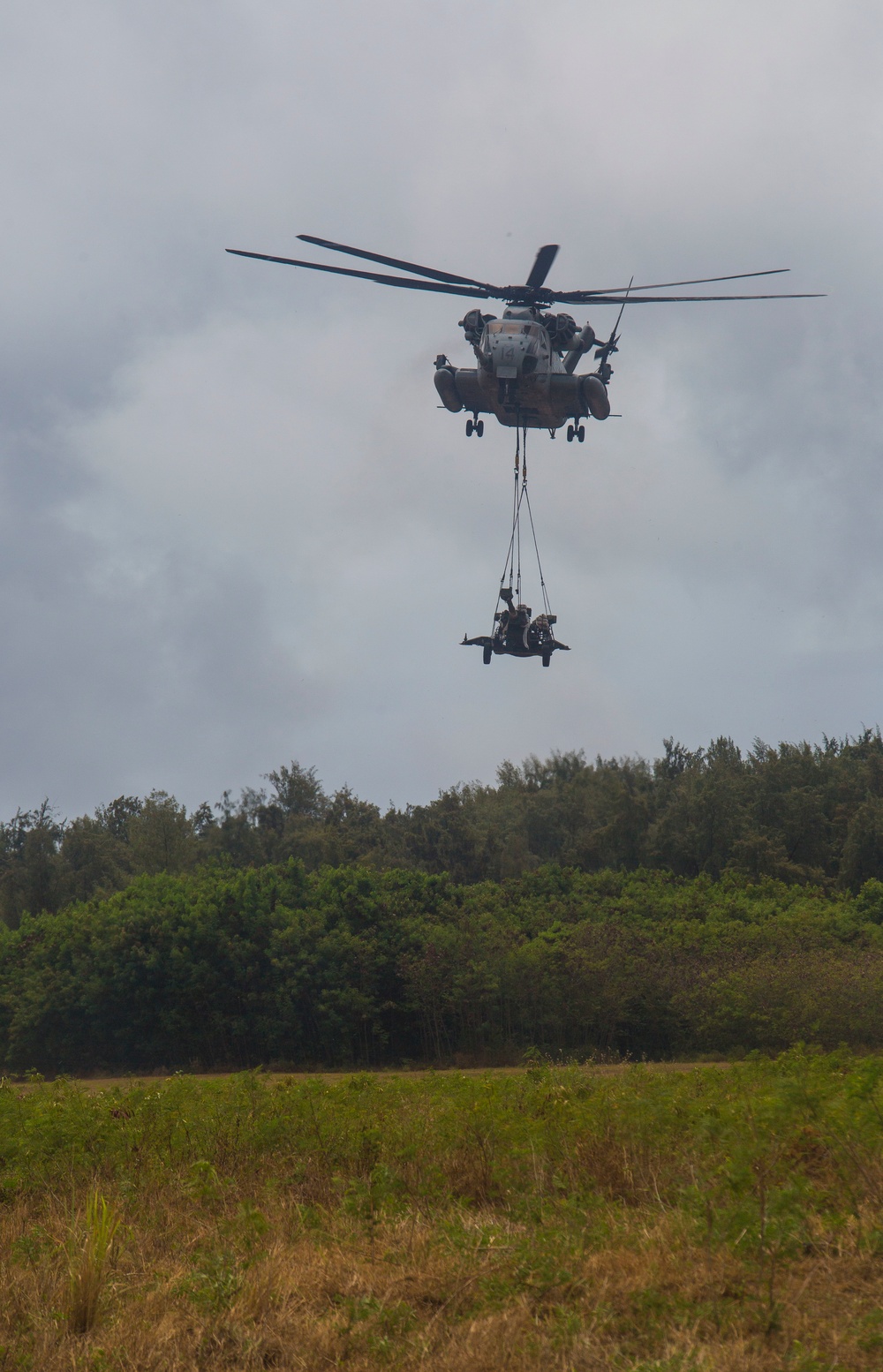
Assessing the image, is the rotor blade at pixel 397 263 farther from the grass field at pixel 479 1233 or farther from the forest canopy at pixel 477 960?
the forest canopy at pixel 477 960

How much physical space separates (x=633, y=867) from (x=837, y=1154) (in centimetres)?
4673

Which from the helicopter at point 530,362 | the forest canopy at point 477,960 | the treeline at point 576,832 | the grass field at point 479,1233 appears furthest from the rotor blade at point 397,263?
the treeline at point 576,832

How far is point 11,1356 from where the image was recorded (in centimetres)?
721

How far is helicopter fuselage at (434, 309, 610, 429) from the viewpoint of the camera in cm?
1948

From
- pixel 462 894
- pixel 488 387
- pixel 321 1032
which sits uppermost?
pixel 488 387

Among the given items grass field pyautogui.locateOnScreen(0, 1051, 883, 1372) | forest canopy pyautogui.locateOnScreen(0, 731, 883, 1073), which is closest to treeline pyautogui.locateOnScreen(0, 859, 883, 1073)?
forest canopy pyautogui.locateOnScreen(0, 731, 883, 1073)

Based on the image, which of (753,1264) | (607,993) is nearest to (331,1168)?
(753,1264)

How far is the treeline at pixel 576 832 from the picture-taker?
168 feet

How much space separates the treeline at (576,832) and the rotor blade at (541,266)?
33.9 metres

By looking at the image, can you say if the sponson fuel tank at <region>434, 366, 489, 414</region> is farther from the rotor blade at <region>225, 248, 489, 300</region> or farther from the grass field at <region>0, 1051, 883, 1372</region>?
the grass field at <region>0, 1051, 883, 1372</region>

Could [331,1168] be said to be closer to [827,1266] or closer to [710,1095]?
[710,1095]

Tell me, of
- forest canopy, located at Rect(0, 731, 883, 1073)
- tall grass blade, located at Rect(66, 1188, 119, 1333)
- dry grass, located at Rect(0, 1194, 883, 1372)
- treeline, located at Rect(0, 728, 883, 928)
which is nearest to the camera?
dry grass, located at Rect(0, 1194, 883, 1372)

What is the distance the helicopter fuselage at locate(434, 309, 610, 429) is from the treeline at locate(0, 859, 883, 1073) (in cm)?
1861

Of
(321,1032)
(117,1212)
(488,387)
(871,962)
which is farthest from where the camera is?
(321,1032)
